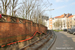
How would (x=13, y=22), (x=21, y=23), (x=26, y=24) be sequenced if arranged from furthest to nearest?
(x=26, y=24) → (x=21, y=23) → (x=13, y=22)

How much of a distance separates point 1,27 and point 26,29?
240 inches

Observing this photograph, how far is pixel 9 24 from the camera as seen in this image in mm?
10578

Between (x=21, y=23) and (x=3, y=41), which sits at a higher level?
(x=21, y=23)

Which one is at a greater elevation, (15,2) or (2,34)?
(15,2)

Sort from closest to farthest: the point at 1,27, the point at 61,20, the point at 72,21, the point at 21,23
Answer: the point at 1,27, the point at 21,23, the point at 72,21, the point at 61,20

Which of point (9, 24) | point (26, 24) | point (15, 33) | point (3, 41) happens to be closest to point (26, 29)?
point (26, 24)

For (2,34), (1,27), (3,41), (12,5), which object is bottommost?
(3,41)

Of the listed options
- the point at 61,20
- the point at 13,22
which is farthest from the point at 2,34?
the point at 61,20

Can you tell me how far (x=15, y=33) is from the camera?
11.7 meters

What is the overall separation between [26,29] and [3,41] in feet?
19.5

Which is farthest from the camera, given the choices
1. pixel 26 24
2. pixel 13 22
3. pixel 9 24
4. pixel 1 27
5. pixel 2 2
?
pixel 26 24

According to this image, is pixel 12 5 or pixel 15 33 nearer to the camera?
pixel 15 33

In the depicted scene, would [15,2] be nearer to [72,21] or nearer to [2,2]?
[2,2]

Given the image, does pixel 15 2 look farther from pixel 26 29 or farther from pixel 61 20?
pixel 61 20
